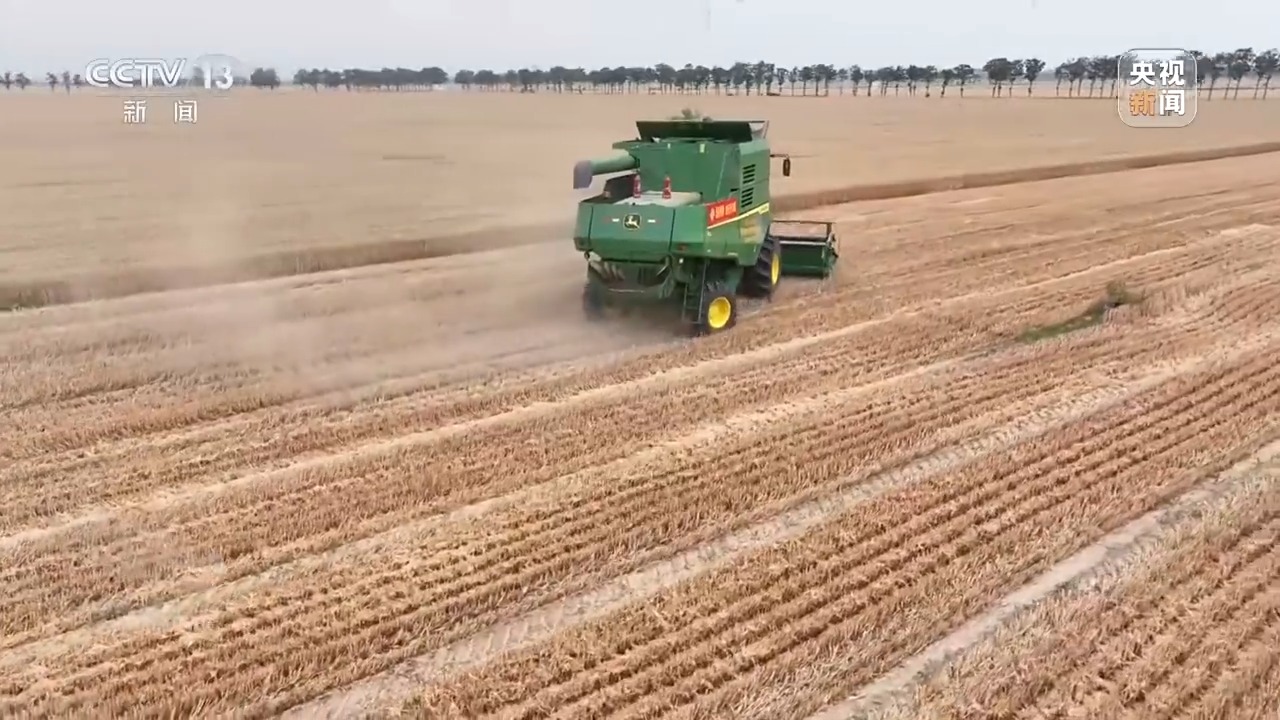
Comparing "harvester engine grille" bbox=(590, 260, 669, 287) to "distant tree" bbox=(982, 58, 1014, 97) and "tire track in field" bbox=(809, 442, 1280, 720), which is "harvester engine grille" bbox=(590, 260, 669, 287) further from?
"distant tree" bbox=(982, 58, 1014, 97)

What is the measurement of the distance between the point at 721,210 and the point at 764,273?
5.27 feet

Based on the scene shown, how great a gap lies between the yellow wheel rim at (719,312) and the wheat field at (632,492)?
7.6 inches

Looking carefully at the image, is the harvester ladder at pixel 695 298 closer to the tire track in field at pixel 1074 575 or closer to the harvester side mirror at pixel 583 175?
the harvester side mirror at pixel 583 175

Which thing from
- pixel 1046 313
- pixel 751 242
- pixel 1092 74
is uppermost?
pixel 1092 74

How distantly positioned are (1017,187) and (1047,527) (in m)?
18.0

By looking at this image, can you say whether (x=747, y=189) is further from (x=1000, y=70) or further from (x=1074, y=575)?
(x=1000, y=70)

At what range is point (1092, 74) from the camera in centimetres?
7812

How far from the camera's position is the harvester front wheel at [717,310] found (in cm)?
935

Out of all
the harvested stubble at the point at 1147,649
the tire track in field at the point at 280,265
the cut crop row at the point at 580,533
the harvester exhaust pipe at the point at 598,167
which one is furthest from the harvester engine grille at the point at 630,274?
the tire track in field at the point at 280,265

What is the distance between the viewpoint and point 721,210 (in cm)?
918

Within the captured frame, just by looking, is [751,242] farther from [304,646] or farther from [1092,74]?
[1092,74]

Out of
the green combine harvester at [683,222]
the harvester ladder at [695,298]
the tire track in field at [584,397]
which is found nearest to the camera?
the tire track in field at [584,397]

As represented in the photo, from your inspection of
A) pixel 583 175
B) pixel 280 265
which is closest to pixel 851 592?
pixel 583 175

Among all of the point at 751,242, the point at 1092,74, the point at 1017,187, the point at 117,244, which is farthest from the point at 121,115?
the point at 1092,74
